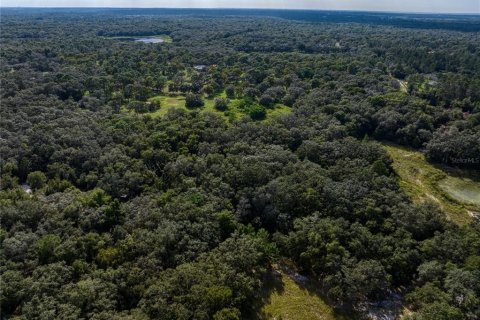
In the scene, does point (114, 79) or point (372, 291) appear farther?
point (114, 79)

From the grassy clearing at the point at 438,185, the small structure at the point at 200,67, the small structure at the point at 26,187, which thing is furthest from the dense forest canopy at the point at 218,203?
the small structure at the point at 200,67

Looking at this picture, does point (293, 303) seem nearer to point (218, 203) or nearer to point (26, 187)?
point (218, 203)

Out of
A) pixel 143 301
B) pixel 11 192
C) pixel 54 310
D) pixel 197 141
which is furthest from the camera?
pixel 197 141

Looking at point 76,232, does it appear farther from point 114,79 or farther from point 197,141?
point 114,79

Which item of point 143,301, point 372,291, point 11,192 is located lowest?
point 372,291

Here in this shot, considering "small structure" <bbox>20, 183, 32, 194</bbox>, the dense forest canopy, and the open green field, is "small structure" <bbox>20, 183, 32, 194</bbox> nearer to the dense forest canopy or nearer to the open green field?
the dense forest canopy

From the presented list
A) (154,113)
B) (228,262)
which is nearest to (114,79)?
(154,113)
